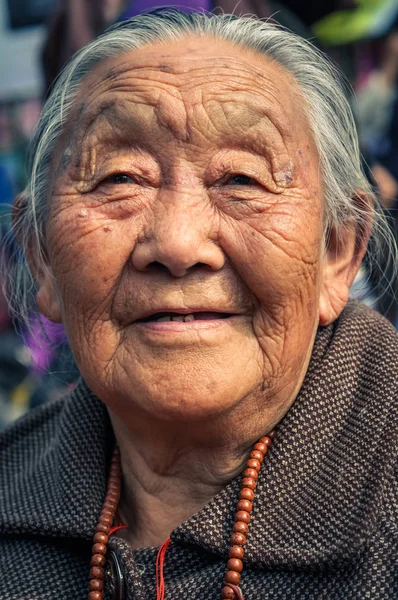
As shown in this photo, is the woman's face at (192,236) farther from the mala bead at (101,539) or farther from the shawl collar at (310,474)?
the mala bead at (101,539)

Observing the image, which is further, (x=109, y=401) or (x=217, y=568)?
(x=109, y=401)

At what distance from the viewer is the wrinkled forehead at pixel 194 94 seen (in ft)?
6.63

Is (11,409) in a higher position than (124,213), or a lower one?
lower

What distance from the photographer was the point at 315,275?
6.93 ft

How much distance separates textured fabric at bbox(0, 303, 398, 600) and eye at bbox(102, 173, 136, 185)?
0.67 meters

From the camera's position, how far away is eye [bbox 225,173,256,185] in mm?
2055

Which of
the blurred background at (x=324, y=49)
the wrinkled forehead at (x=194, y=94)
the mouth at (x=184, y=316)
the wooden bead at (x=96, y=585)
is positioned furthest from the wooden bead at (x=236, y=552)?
the blurred background at (x=324, y=49)

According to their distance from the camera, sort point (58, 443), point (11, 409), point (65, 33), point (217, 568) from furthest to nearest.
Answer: point (11, 409)
point (65, 33)
point (58, 443)
point (217, 568)

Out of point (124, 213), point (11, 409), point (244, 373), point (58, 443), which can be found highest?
point (124, 213)

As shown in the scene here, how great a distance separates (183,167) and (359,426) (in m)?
0.76

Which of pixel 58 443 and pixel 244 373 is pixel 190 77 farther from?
pixel 58 443

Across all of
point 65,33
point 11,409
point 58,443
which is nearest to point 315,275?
point 58,443

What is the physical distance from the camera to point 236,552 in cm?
193

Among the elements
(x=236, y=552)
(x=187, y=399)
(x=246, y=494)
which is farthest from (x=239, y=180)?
(x=236, y=552)
